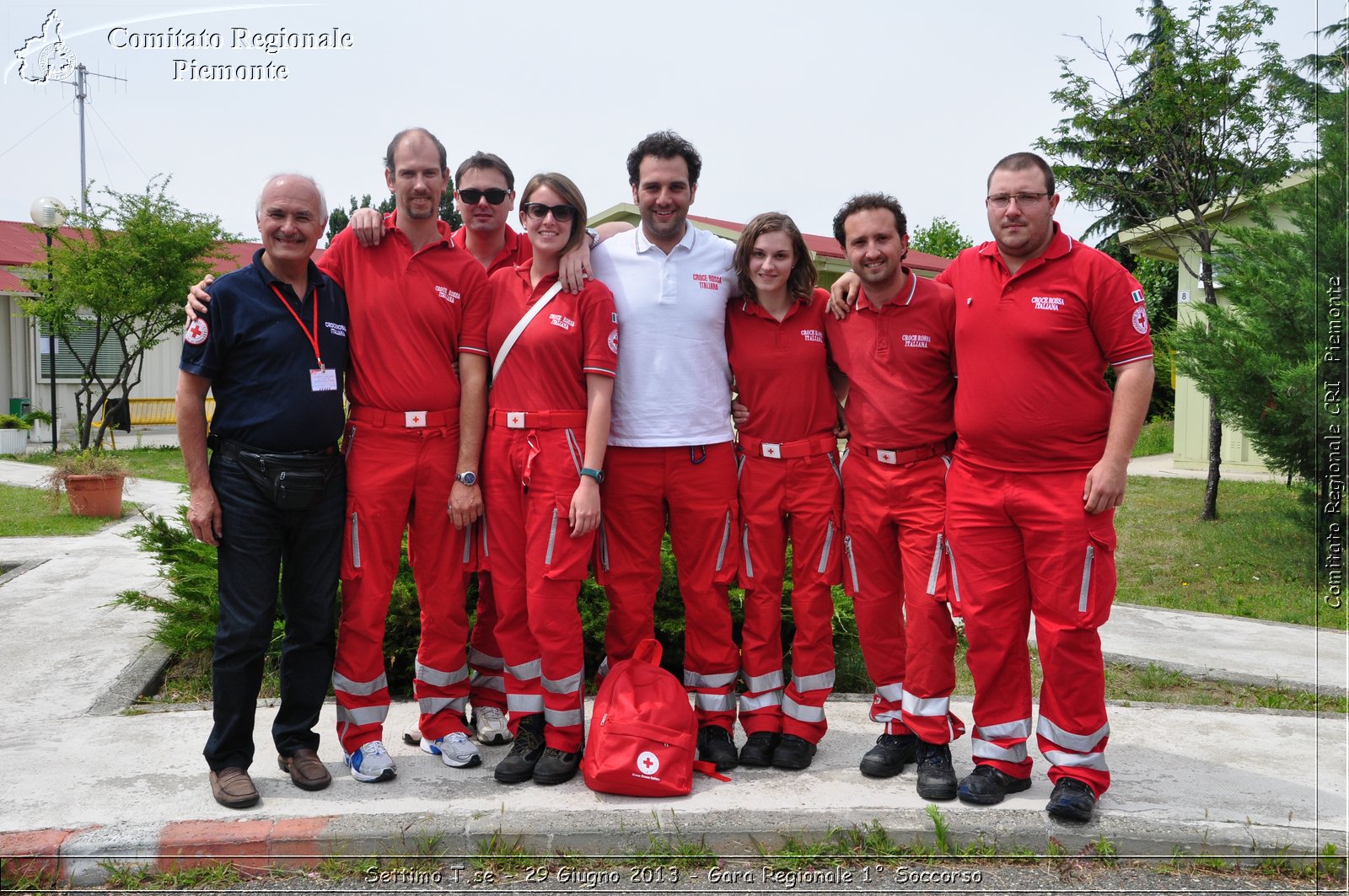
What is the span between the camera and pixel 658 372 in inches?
168

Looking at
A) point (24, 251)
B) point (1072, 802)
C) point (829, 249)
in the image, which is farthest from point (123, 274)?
point (1072, 802)

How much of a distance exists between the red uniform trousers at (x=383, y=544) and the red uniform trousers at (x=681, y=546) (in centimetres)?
67

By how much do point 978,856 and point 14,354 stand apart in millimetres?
27395

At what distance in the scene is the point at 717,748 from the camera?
14.3 feet

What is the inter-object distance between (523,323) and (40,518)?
1025 centimetres

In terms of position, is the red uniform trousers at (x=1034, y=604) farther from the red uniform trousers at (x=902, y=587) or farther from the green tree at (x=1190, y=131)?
the green tree at (x=1190, y=131)

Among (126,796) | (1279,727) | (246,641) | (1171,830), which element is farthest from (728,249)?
(1279,727)

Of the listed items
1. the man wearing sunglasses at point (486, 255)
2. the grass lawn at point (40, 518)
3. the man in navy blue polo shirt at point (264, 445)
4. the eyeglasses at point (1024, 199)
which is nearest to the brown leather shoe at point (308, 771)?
the man in navy blue polo shirt at point (264, 445)

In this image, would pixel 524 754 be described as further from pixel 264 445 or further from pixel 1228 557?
pixel 1228 557

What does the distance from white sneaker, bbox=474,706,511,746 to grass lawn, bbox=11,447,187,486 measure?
12867 mm

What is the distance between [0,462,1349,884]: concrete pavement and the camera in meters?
3.67

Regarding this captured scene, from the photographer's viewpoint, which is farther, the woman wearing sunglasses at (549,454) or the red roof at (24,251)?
the red roof at (24,251)

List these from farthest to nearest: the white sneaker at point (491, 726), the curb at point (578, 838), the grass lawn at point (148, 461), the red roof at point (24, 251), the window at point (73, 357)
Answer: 1. the window at point (73, 357)
2. the red roof at point (24, 251)
3. the grass lawn at point (148, 461)
4. the white sneaker at point (491, 726)
5. the curb at point (578, 838)

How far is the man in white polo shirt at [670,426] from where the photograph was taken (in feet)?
14.0
